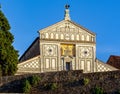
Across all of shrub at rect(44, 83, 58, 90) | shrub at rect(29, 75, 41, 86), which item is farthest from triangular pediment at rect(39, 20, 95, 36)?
shrub at rect(44, 83, 58, 90)

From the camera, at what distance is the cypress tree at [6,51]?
46.4 metres

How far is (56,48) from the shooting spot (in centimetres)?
6838

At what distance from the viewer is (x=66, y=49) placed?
6869 centimetres

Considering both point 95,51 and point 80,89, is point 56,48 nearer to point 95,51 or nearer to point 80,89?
point 95,51

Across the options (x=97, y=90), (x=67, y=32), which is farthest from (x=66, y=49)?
(x=97, y=90)

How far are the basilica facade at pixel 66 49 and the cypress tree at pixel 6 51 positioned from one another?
19.4 metres

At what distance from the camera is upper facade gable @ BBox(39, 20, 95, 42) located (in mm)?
68375

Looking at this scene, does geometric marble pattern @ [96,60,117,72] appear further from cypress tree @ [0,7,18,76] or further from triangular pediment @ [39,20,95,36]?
cypress tree @ [0,7,18,76]

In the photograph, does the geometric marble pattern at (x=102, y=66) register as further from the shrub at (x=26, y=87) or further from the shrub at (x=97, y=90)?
the shrub at (x=97, y=90)

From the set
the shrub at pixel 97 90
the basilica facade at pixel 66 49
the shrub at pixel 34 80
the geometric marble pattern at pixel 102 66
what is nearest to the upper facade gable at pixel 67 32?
the basilica facade at pixel 66 49

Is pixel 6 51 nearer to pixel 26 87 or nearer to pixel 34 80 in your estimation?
pixel 34 80

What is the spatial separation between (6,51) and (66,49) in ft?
73.3

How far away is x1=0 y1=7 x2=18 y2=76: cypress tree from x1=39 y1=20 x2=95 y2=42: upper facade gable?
20.1m

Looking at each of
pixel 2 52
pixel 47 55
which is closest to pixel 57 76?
pixel 2 52
